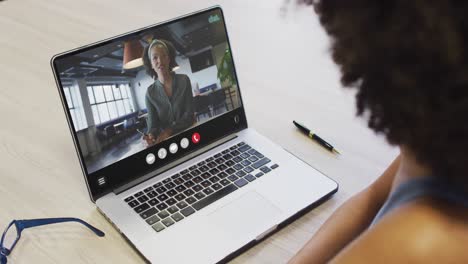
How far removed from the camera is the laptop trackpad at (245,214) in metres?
0.79

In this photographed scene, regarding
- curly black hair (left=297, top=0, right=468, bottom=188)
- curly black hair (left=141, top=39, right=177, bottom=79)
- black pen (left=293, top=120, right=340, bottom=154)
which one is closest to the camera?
curly black hair (left=297, top=0, right=468, bottom=188)

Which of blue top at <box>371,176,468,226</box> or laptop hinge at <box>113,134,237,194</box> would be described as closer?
blue top at <box>371,176,468,226</box>

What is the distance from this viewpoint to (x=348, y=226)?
0.75 metres

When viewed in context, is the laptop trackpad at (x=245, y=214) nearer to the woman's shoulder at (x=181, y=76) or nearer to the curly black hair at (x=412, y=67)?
the woman's shoulder at (x=181, y=76)

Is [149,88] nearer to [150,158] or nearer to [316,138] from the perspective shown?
[150,158]

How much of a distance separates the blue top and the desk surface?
0.06 meters

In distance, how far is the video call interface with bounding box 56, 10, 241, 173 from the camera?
2.68 ft

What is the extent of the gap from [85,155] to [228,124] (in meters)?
0.28

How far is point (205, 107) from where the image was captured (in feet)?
3.08

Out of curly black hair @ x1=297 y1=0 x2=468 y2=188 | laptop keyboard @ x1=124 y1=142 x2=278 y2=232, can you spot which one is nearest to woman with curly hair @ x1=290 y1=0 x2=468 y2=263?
curly black hair @ x1=297 y1=0 x2=468 y2=188

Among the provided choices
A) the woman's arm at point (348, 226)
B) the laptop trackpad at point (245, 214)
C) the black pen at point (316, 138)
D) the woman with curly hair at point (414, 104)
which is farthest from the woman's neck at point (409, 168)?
the black pen at point (316, 138)

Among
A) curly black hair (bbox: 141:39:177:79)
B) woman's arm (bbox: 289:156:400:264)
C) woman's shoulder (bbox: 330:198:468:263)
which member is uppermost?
curly black hair (bbox: 141:39:177:79)

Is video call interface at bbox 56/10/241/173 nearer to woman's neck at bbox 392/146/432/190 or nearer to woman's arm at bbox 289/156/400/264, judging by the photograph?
woman's arm at bbox 289/156/400/264

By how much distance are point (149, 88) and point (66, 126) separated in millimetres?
276
